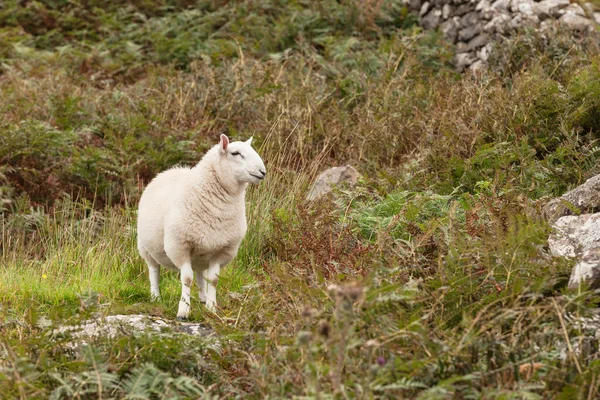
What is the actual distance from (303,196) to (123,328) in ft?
13.4

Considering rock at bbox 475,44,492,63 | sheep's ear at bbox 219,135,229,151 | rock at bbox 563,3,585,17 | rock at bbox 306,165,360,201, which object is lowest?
rock at bbox 306,165,360,201

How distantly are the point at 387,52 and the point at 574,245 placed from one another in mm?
7784

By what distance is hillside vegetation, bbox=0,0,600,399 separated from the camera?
418 centimetres

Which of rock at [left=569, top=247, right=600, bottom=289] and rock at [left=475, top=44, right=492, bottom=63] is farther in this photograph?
rock at [left=475, top=44, right=492, bottom=63]

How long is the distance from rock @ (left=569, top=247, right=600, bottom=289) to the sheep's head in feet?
8.43

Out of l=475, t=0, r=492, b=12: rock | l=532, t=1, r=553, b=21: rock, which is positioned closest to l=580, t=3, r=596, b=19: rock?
l=532, t=1, r=553, b=21: rock

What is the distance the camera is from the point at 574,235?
545 cm

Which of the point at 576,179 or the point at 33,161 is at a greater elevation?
the point at 576,179

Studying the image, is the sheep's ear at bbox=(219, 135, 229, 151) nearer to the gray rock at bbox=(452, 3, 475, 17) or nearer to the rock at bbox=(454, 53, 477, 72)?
the rock at bbox=(454, 53, 477, 72)

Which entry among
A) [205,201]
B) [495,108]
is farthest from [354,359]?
[495,108]

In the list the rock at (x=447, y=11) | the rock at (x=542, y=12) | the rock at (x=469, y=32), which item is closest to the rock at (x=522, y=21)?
the rock at (x=542, y=12)

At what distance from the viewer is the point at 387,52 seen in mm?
12695

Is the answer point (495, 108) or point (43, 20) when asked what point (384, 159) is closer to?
point (495, 108)

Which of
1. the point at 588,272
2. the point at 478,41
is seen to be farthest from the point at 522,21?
the point at 588,272
